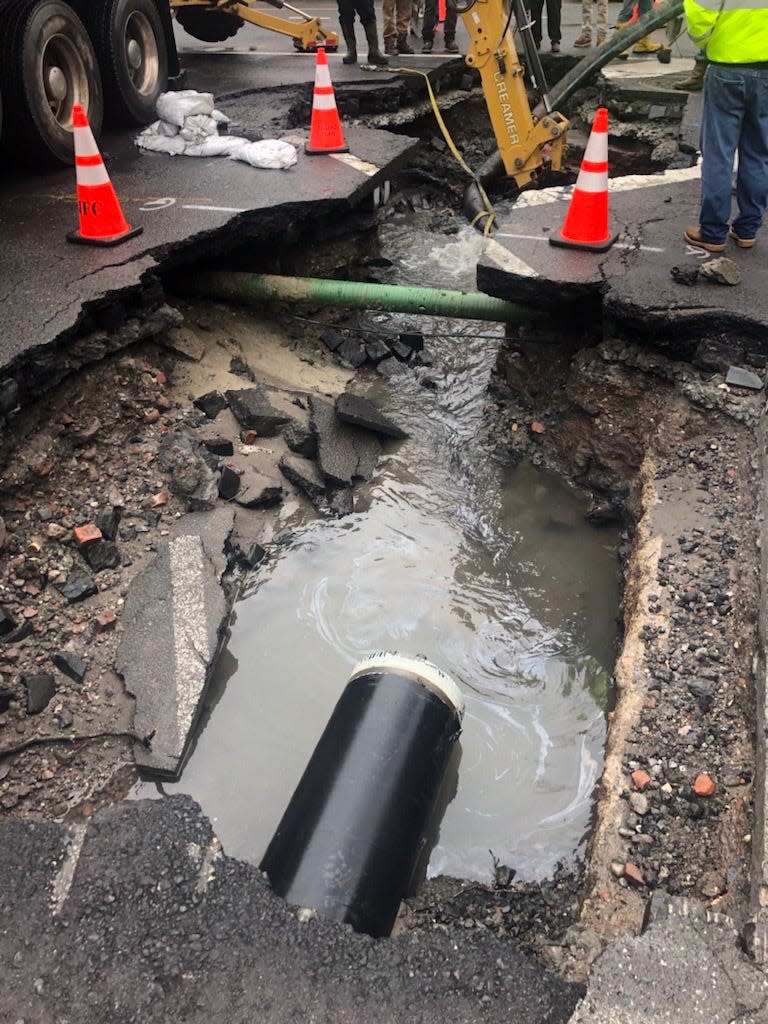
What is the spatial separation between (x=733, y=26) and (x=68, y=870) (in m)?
4.73

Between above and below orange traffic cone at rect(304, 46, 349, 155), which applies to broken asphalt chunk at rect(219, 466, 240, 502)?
below

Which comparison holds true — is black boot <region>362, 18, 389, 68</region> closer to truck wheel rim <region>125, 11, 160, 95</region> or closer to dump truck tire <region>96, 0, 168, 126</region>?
dump truck tire <region>96, 0, 168, 126</region>

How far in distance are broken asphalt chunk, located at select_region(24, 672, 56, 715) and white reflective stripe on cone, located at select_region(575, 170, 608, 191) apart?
13.1ft

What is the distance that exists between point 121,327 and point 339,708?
2647 millimetres

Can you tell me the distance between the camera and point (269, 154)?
5695 mm

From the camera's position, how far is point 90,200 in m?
4.53

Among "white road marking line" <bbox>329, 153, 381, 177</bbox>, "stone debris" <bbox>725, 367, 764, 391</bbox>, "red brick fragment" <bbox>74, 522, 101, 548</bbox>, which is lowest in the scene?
"red brick fragment" <bbox>74, 522, 101, 548</bbox>

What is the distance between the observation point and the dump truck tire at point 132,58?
5820 millimetres

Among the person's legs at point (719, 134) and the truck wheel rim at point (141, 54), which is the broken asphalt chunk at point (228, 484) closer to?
the person's legs at point (719, 134)

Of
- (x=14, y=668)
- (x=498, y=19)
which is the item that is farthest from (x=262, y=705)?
(x=498, y=19)

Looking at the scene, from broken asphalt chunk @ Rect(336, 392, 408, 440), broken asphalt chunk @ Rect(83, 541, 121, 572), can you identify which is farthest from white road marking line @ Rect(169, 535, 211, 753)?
broken asphalt chunk @ Rect(336, 392, 408, 440)

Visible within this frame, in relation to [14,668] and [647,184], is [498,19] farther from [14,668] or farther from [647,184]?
[14,668]

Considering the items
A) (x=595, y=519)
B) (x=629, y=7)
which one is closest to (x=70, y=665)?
(x=595, y=519)

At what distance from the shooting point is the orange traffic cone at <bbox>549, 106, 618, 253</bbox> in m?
4.61
